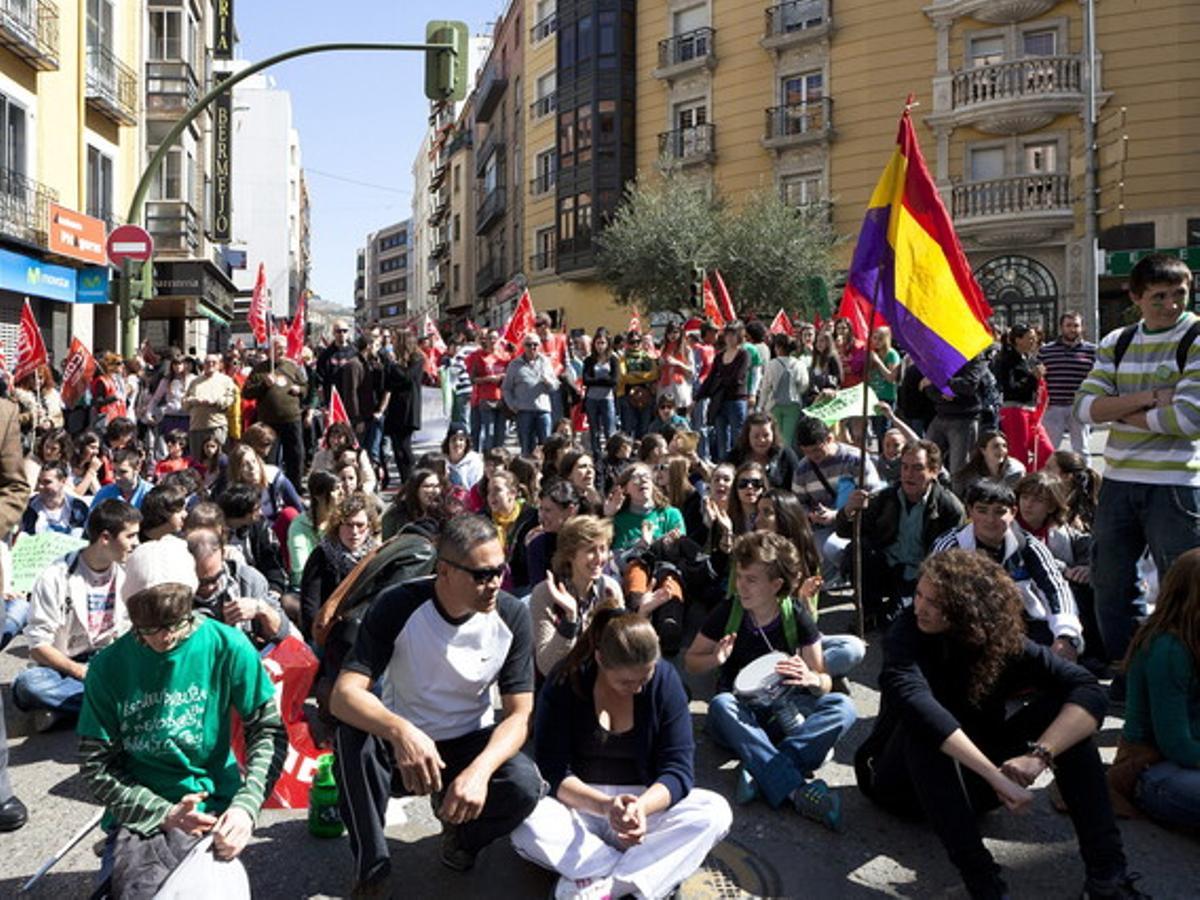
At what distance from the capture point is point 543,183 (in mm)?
43500

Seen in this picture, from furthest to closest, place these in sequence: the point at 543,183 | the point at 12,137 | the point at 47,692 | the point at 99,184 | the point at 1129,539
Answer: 1. the point at 543,183
2. the point at 99,184
3. the point at 12,137
4. the point at 47,692
5. the point at 1129,539

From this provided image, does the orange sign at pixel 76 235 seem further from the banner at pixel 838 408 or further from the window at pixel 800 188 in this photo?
the window at pixel 800 188

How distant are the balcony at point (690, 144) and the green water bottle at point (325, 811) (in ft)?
107

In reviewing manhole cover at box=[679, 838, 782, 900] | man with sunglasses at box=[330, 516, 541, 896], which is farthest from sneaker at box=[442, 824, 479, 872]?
manhole cover at box=[679, 838, 782, 900]

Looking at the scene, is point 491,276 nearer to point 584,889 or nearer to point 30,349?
point 30,349

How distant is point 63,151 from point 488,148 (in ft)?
116

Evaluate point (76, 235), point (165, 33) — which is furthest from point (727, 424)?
point (165, 33)

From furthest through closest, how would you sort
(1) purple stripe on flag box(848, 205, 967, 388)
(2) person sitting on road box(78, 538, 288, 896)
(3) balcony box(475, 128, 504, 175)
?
(3) balcony box(475, 128, 504, 175)
(1) purple stripe on flag box(848, 205, 967, 388)
(2) person sitting on road box(78, 538, 288, 896)

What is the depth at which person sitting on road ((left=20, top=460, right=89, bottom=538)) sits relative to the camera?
8.42 metres

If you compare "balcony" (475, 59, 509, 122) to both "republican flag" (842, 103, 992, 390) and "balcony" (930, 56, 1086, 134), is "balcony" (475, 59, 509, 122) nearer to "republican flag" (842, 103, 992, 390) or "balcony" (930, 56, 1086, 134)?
"balcony" (930, 56, 1086, 134)

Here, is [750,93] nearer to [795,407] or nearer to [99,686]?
[795,407]

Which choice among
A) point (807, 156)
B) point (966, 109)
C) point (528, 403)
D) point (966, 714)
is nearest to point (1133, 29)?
point (966, 109)

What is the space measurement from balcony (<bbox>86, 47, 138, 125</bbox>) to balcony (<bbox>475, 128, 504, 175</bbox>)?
88.7 feet

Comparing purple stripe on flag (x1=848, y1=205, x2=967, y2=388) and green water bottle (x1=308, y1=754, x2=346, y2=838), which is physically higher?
purple stripe on flag (x1=848, y1=205, x2=967, y2=388)
